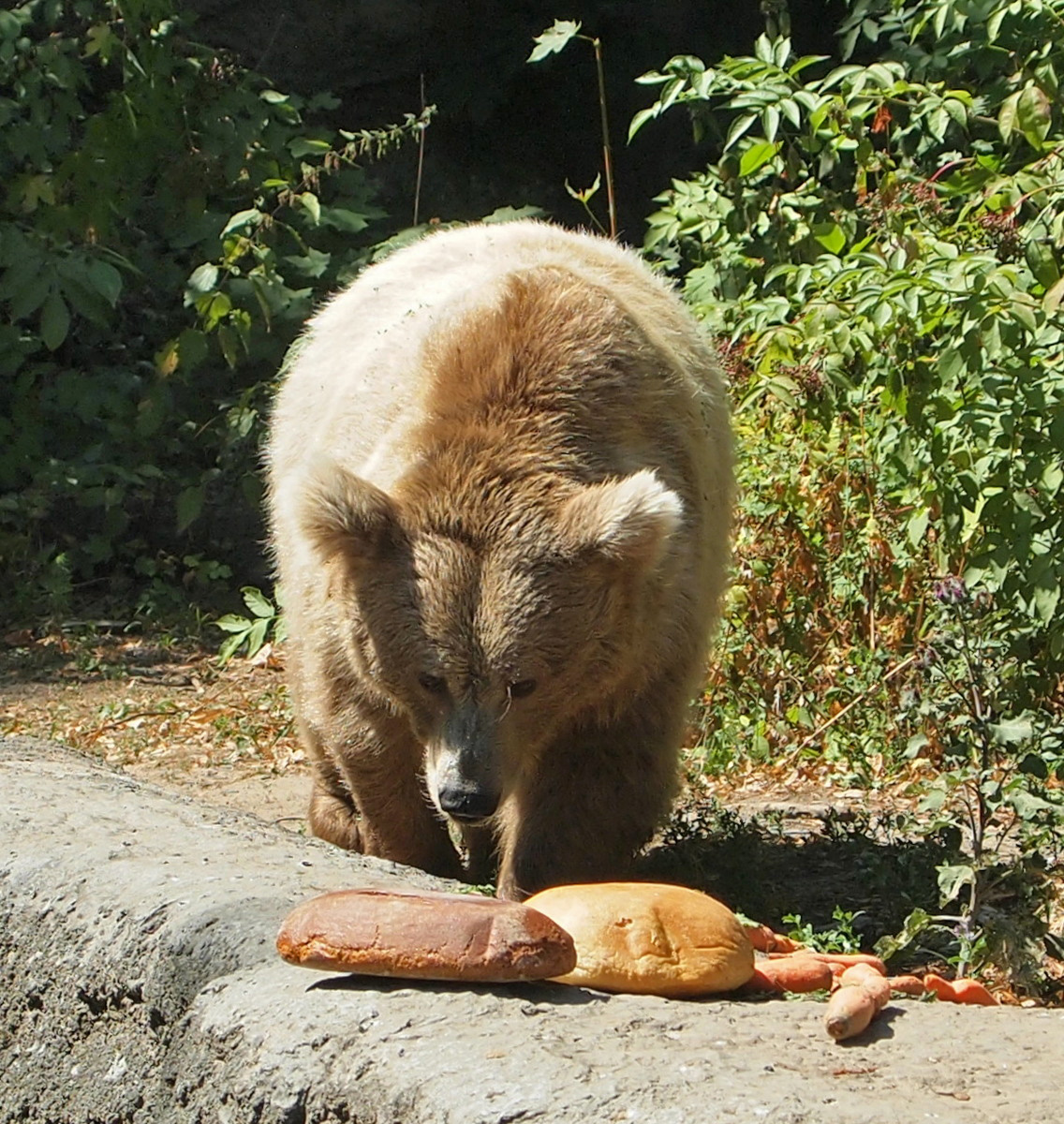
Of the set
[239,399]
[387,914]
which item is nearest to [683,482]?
A: [387,914]

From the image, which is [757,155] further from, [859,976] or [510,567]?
[859,976]

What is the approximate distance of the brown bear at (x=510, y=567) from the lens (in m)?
4.14

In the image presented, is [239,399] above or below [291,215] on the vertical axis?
below

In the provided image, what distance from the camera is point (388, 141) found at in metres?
8.91

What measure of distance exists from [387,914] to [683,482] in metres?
2.03

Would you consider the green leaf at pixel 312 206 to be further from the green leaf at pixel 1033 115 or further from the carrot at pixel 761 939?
the carrot at pixel 761 939

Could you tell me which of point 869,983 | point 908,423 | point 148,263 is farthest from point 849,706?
point 148,263

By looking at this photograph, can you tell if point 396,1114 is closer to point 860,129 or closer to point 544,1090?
point 544,1090

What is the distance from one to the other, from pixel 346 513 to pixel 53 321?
4.08 m

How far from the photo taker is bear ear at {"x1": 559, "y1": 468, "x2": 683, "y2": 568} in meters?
4.08

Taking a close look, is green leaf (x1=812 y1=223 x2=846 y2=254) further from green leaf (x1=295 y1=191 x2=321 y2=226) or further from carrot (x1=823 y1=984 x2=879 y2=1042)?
carrot (x1=823 y1=984 x2=879 y2=1042)

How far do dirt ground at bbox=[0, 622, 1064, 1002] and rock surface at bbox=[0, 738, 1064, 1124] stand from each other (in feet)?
3.55

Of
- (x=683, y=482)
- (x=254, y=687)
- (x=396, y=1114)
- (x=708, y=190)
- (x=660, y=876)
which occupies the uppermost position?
(x=708, y=190)

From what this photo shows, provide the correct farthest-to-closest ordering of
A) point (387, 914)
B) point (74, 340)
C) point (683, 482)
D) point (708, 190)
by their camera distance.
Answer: point (74, 340) < point (708, 190) < point (683, 482) < point (387, 914)
